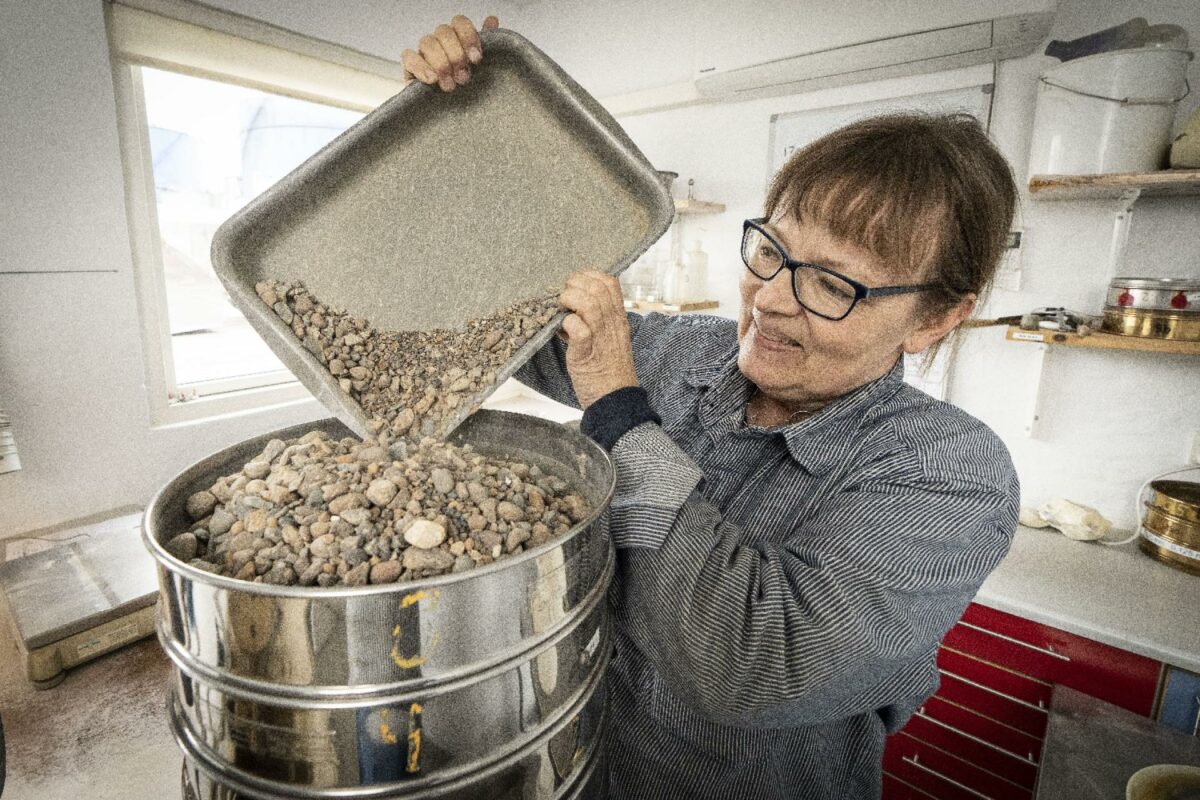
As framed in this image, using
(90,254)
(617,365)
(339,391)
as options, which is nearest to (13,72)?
(90,254)

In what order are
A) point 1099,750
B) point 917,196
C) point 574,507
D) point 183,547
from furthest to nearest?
point 1099,750 < point 917,196 < point 574,507 < point 183,547

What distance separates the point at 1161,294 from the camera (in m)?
1.44

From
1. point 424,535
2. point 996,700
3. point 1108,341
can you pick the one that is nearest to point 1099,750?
point 996,700

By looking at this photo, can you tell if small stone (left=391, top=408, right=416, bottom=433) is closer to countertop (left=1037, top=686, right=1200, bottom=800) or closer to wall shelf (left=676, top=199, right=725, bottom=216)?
countertop (left=1037, top=686, right=1200, bottom=800)

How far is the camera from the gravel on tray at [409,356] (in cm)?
65

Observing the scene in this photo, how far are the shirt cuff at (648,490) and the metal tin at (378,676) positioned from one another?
0.12 meters

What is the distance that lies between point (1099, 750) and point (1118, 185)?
1.22 m

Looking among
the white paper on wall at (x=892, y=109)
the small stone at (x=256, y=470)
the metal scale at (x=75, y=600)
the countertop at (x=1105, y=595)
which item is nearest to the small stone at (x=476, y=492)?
the small stone at (x=256, y=470)

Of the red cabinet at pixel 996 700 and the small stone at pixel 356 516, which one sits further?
the red cabinet at pixel 996 700

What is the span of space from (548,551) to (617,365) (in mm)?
327

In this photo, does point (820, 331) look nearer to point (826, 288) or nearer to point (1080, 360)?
point (826, 288)

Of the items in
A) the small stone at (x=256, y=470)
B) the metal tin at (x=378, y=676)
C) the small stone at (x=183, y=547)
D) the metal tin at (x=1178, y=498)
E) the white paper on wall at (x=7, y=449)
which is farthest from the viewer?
the metal tin at (x=1178, y=498)

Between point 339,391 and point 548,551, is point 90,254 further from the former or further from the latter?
point 548,551

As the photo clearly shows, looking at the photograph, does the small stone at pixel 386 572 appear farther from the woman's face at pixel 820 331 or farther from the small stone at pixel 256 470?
the woman's face at pixel 820 331
